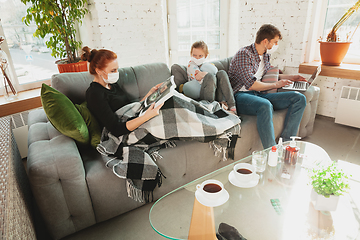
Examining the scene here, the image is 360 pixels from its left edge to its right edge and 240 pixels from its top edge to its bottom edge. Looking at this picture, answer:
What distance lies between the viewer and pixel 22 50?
2477 millimetres

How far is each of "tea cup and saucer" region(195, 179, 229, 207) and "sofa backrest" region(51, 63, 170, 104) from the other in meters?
1.11

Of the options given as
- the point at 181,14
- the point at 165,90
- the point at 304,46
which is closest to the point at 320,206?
the point at 165,90

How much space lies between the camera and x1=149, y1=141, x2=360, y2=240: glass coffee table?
912 millimetres

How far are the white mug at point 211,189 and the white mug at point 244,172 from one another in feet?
0.44

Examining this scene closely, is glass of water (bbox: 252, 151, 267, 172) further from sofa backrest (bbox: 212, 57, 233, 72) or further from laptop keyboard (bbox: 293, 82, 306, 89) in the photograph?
sofa backrest (bbox: 212, 57, 233, 72)

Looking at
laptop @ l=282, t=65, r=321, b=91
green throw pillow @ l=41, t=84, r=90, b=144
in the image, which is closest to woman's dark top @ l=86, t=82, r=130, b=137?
green throw pillow @ l=41, t=84, r=90, b=144

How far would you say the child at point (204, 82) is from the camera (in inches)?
75.7

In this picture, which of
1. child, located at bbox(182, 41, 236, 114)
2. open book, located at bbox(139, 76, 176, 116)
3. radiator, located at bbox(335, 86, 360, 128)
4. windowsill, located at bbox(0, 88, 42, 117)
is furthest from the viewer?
radiator, located at bbox(335, 86, 360, 128)

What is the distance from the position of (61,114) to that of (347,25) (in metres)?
2.91

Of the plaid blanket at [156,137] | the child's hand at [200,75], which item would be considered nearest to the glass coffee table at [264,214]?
the plaid blanket at [156,137]

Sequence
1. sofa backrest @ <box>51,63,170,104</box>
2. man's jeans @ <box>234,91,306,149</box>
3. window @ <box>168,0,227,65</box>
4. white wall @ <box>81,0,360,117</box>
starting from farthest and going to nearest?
window @ <box>168,0,227,65</box>
white wall @ <box>81,0,360,117</box>
man's jeans @ <box>234,91,306,149</box>
sofa backrest @ <box>51,63,170,104</box>

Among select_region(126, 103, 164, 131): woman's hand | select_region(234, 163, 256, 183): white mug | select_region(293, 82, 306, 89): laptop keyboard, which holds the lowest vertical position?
select_region(234, 163, 256, 183): white mug

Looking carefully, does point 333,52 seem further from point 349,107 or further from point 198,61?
point 198,61

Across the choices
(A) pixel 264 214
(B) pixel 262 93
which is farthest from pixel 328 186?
(B) pixel 262 93
